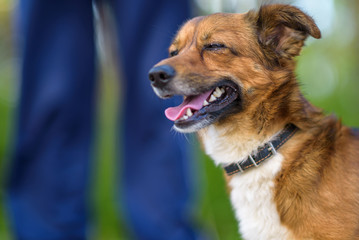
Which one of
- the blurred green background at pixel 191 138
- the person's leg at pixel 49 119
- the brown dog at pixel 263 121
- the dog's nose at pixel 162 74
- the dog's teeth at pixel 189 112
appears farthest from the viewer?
the blurred green background at pixel 191 138

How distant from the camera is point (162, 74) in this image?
6.66ft

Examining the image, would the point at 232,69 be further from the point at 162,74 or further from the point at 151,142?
the point at 151,142

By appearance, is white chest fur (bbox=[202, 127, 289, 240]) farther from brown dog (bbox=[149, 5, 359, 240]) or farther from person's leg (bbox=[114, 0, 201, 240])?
person's leg (bbox=[114, 0, 201, 240])

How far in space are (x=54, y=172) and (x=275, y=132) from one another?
4.23 ft

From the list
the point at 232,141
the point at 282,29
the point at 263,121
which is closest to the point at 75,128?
the point at 232,141

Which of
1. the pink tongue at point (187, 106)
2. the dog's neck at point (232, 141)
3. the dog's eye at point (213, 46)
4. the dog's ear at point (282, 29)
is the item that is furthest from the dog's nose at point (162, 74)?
the dog's ear at point (282, 29)

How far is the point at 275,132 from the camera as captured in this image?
210 cm

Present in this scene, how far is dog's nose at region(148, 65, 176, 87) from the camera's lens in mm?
2025

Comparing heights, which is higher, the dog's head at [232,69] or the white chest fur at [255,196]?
the dog's head at [232,69]

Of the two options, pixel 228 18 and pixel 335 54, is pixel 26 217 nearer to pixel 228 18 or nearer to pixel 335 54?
pixel 228 18

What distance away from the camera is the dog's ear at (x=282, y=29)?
2.10 meters

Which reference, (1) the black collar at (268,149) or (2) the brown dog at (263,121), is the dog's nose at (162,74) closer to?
(2) the brown dog at (263,121)

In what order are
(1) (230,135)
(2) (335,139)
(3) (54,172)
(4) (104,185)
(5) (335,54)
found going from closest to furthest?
(2) (335,139) < (1) (230,135) < (3) (54,172) < (4) (104,185) < (5) (335,54)

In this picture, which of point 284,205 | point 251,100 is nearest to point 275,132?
point 251,100
